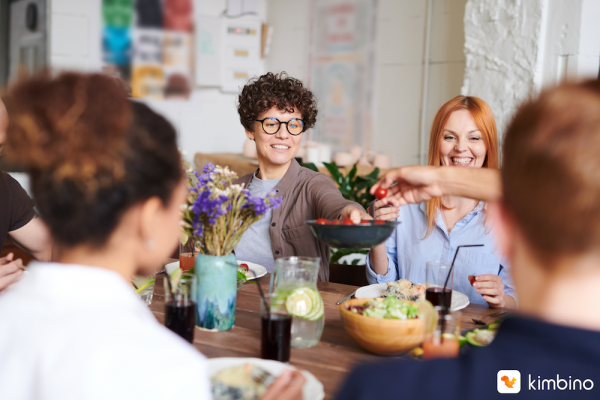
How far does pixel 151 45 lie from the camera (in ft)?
16.0

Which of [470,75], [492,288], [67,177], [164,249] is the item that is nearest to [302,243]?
[492,288]

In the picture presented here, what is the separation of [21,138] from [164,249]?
0.28 m

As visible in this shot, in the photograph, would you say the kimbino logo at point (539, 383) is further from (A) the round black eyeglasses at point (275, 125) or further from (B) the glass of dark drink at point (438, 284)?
(A) the round black eyeglasses at point (275, 125)

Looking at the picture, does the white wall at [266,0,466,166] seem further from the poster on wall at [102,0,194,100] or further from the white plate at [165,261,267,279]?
the white plate at [165,261,267,279]

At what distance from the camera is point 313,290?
129 cm

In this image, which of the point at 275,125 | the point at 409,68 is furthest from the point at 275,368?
the point at 409,68

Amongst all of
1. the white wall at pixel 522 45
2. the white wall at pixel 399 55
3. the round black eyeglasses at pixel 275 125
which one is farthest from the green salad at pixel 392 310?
the white wall at pixel 399 55

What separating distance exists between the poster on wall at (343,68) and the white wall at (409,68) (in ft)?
0.38

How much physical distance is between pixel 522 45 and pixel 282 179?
1.91 metres

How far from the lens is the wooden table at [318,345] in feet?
3.81

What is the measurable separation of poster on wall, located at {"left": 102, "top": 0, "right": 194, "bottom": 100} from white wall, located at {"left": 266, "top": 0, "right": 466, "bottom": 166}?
1.87 m

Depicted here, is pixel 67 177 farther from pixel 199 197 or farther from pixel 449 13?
pixel 449 13

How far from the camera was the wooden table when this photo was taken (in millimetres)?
1161

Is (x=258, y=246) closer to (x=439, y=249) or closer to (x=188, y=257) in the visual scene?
(x=188, y=257)
